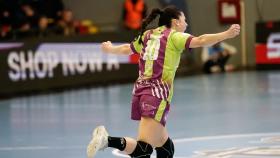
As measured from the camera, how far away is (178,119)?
12.3 m

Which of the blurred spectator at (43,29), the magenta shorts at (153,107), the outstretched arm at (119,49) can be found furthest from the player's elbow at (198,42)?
the blurred spectator at (43,29)

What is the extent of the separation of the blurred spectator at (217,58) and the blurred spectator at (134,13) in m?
2.09

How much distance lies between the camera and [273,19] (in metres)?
20.5

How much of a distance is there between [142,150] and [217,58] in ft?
46.1

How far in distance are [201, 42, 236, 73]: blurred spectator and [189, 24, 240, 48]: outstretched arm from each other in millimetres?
13948

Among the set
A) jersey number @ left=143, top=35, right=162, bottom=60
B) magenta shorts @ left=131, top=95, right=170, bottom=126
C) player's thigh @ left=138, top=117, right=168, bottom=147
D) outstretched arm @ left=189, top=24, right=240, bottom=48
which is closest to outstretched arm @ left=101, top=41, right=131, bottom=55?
jersey number @ left=143, top=35, right=162, bottom=60

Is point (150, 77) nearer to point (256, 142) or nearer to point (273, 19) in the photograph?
point (256, 142)

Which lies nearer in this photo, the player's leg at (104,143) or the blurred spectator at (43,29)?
the player's leg at (104,143)

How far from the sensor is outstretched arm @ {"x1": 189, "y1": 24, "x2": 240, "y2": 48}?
6.68 meters

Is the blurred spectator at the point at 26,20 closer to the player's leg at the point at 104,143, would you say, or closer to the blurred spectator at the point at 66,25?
the blurred spectator at the point at 66,25

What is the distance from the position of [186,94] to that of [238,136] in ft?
18.9

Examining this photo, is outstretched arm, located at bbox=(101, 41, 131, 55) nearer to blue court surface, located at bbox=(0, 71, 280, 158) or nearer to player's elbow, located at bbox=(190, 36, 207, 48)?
player's elbow, located at bbox=(190, 36, 207, 48)

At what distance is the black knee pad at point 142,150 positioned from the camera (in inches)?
281

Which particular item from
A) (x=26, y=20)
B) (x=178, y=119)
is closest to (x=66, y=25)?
(x=26, y=20)
